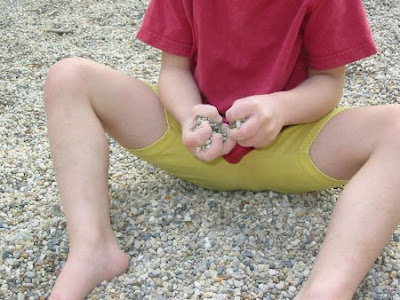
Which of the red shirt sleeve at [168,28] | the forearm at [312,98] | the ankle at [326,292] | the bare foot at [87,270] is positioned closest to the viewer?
the ankle at [326,292]

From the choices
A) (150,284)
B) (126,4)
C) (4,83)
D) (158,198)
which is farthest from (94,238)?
(126,4)

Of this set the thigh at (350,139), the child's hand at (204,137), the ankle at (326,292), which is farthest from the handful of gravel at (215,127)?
the ankle at (326,292)

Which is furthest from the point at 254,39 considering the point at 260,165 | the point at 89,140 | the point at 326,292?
the point at 326,292

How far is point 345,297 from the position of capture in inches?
45.9

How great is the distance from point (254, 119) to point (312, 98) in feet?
0.64

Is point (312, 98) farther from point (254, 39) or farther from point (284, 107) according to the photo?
point (254, 39)

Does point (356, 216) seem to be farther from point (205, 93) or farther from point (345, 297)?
point (205, 93)

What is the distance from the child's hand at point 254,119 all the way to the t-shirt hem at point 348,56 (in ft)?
0.61

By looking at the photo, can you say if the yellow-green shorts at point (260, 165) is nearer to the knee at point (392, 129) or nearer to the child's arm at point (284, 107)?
the child's arm at point (284, 107)

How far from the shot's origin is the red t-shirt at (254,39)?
4.57 ft

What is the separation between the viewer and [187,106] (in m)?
1.47

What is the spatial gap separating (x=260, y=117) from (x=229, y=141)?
0.09 meters

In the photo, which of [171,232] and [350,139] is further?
[171,232]

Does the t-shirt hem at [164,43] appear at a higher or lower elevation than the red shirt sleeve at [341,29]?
lower
